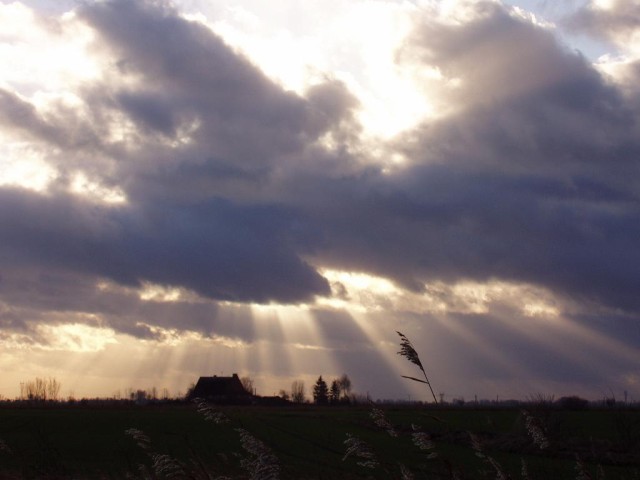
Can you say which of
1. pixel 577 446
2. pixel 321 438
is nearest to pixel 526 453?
pixel 577 446

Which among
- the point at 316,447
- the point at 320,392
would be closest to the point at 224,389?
the point at 320,392

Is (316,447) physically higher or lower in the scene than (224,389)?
lower

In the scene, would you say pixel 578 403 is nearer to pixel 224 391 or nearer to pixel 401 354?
pixel 224 391

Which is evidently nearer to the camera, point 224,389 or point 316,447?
point 316,447

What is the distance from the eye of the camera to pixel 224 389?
6471 inches

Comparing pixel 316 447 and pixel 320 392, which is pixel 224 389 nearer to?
pixel 320 392

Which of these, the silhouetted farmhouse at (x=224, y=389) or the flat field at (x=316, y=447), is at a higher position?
Result: the silhouetted farmhouse at (x=224, y=389)

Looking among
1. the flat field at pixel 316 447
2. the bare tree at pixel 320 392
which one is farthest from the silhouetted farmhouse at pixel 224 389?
the flat field at pixel 316 447

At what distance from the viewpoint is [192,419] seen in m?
70.1

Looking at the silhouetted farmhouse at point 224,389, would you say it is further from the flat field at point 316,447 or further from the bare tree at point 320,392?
the flat field at point 316,447

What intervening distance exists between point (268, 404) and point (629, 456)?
12243cm

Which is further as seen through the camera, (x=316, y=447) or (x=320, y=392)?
(x=320, y=392)

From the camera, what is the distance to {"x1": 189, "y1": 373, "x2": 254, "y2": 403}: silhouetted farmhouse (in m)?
160

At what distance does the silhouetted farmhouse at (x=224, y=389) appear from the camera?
16025 centimetres
